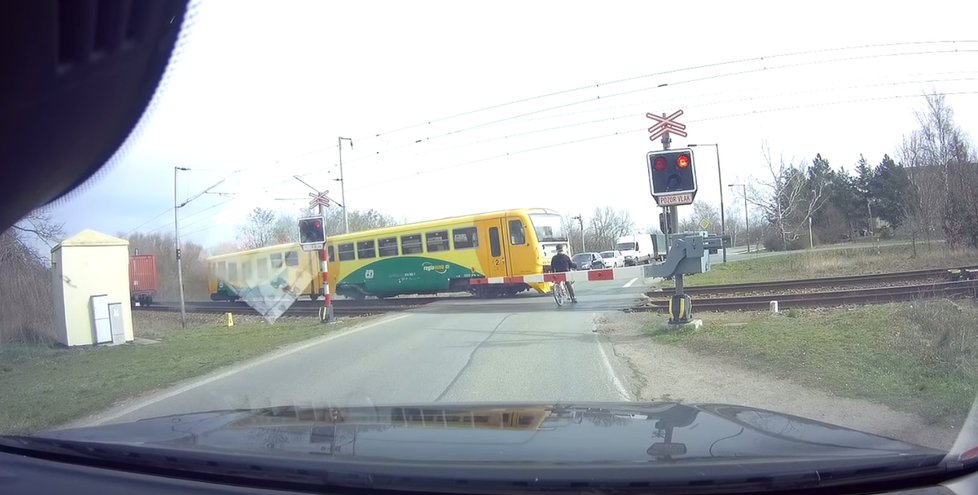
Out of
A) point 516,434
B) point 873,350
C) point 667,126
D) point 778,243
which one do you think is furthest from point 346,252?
point 778,243

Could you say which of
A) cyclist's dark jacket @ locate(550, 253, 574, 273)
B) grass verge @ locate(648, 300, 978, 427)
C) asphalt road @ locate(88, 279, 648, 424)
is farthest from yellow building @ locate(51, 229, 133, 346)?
grass verge @ locate(648, 300, 978, 427)

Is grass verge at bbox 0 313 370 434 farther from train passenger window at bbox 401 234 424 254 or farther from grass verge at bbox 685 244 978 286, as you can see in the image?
grass verge at bbox 685 244 978 286

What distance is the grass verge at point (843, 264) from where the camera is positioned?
2433 cm

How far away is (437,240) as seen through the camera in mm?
23047

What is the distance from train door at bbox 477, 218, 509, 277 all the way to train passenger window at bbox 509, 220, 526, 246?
0.32 m

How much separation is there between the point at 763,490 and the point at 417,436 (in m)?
1.86

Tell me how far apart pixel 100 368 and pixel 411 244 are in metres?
13.5

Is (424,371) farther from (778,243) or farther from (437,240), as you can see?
(778,243)

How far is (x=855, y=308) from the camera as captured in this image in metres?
12.9

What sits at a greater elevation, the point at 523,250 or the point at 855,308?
Result: the point at 523,250

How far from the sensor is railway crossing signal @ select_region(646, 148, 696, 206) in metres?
10.5

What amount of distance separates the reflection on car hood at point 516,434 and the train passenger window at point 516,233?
657 inches

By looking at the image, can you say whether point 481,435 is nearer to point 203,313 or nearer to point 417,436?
point 417,436

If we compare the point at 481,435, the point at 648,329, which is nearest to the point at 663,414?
the point at 481,435
